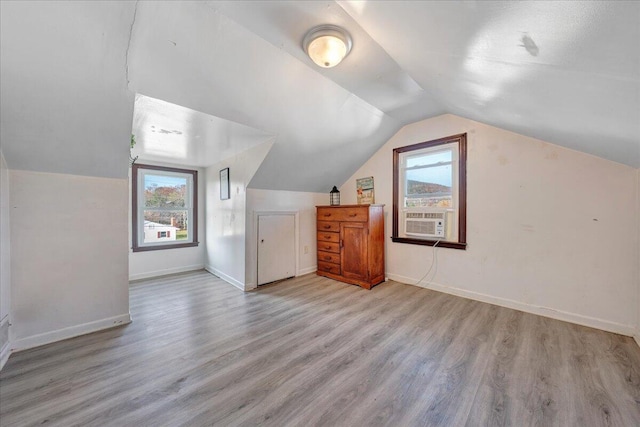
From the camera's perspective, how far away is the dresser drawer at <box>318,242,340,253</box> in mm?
3496

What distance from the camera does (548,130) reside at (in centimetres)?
189

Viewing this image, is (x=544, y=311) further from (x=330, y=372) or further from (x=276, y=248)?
(x=276, y=248)

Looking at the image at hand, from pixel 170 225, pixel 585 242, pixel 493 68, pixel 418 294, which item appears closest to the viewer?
pixel 493 68

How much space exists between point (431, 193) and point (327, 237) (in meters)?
1.65

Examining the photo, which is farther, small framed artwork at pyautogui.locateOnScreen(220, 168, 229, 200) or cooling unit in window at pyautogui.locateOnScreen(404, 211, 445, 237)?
small framed artwork at pyautogui.locateOnScreen(220, 168, 229, 200)

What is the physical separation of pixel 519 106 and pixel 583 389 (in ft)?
6.06

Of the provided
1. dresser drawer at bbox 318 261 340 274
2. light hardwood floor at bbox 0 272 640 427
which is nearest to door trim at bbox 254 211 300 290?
dresser drawer at bbox 318 261 340 274

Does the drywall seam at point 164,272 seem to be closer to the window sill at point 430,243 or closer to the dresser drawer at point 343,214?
the dresser drawer at point 343,214

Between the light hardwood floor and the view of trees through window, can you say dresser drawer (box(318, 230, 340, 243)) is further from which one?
the view of trees through window

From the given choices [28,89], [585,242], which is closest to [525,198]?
[585,242]

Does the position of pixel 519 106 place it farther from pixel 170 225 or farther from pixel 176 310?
pixel 170 225

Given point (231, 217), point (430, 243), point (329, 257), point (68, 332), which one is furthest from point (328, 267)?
point (68, 332)

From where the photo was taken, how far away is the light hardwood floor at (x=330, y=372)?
1206 millimetres

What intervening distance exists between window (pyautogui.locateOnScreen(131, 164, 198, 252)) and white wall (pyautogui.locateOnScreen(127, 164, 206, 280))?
7 centimetres
